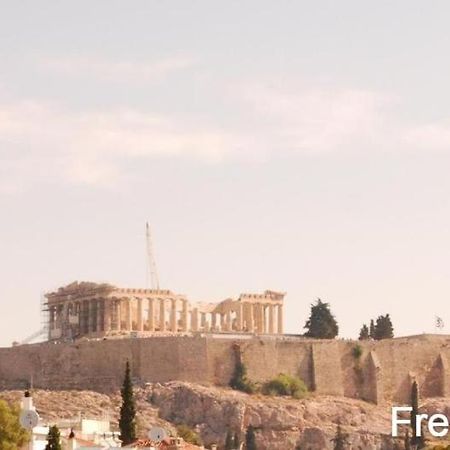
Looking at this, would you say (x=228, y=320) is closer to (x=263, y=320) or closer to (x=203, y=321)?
(x=203, y=321)

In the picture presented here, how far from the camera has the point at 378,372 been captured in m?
125

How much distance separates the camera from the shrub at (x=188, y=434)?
Result: 10962 centimetres

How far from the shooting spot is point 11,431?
84.8m

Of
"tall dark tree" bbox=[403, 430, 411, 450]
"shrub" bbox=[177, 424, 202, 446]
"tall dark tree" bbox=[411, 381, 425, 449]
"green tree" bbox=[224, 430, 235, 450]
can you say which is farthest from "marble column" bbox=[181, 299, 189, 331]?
"tall dark tree" bbox=[403, 430, 411, 450]

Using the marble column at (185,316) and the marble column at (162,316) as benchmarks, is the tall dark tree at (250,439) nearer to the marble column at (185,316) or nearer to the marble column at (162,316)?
the marble column at (162,316)

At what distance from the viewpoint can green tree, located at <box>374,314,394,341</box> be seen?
13162 centimetres

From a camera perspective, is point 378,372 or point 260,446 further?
point 378,372

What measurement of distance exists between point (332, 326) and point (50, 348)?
55.5 feet

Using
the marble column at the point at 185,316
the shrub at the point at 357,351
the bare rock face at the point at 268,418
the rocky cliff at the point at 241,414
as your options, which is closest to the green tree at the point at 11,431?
the rocky cliff at the point at 241,414

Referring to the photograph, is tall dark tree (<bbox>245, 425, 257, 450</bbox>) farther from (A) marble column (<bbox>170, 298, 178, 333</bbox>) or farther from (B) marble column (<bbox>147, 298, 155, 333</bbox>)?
(A) marble column (<bbox>170, 298, 178, 333</bbox>)

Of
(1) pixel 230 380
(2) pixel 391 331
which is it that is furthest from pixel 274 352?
(2) pixel 391 331

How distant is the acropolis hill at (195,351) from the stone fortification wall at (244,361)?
0.05 m

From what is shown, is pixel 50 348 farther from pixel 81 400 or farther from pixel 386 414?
pixel 386 414

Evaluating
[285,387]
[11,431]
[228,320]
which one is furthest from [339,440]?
→ [11,431]
